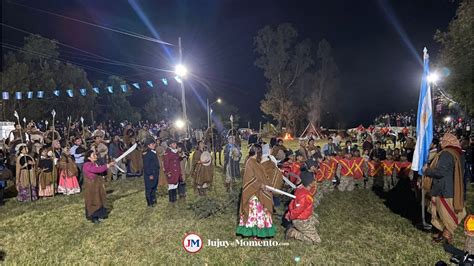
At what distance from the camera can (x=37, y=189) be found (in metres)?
11.6

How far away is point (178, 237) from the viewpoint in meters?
7.58

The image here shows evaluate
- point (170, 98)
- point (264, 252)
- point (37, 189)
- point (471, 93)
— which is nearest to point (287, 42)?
point (170, 98)

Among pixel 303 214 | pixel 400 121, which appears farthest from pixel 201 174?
pixel 400 121

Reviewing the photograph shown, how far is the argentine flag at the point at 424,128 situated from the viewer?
24.5 ft

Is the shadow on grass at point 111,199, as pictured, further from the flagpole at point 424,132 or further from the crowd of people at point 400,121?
the crowd of people at point 400,121

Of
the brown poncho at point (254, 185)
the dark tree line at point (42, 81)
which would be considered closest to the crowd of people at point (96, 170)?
the brown poncho at point (254, 185)

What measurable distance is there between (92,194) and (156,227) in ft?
6.28

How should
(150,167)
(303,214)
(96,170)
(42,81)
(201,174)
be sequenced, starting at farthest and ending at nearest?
1. (42,81)
2. (201,174)
3. (150,167)
4. (96,170)
5. (303,214)

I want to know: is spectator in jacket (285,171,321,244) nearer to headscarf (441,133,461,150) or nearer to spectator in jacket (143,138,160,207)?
headscarf (441,133,461,150)

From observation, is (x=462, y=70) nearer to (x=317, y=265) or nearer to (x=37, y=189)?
(x=317, y=265)

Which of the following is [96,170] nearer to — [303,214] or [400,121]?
[303,214]

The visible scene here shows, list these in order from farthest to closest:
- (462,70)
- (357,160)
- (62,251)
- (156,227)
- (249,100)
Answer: (249,100), (462,70), (357,160), (156,227), (62,251)

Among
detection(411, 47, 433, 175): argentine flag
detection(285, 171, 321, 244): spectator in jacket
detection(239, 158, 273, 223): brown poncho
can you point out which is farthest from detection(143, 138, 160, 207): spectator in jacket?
detection(411, 47, 433, 175): argentine flag

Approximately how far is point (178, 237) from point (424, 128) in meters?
6.09
